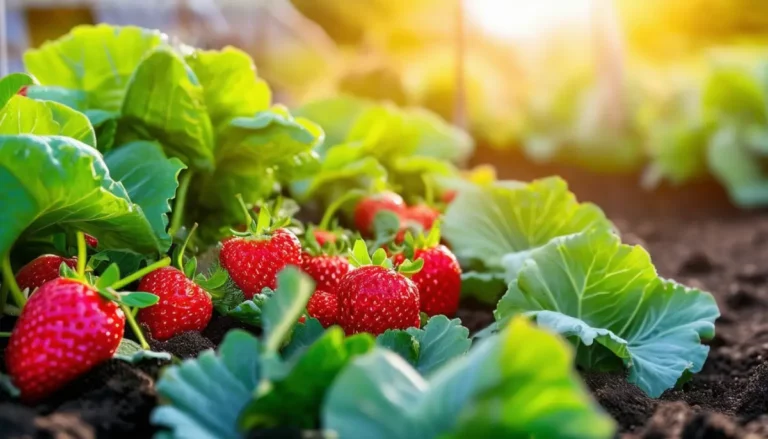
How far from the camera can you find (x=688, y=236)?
4539mm

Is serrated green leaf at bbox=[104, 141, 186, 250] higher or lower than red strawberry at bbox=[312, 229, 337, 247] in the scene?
higher

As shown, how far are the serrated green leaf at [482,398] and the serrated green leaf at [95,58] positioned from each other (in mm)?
1420

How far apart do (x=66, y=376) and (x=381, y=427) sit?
589 millimetres

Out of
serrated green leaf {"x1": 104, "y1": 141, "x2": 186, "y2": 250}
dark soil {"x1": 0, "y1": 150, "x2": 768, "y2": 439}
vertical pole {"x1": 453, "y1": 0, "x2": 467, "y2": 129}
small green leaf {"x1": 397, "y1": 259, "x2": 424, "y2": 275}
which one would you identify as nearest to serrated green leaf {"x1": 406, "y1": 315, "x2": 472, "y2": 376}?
small green leaf {"x1": 397, "y1": 259, "x2": 424, "y2": 275}

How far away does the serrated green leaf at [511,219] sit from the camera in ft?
7.92

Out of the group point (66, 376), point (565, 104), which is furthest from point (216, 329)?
point (565, 104)

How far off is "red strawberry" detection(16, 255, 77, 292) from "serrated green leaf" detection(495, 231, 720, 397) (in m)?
0.93

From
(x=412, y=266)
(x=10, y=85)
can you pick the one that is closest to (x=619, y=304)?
(x=412, y=266)

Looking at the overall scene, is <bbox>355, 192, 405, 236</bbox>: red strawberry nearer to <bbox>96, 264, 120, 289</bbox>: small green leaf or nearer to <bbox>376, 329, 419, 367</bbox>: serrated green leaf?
<bbox>376, 329, 419, 367</bbox>: serrated green leaf

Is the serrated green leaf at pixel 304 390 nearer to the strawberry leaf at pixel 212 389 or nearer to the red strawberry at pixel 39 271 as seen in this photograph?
the strawberry leaf at pixel 212 389

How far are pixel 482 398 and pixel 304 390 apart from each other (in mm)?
289

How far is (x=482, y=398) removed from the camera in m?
1.02

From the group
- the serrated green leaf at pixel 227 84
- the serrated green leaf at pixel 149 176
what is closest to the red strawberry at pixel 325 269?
the serrated green leaf at pixel 149 176

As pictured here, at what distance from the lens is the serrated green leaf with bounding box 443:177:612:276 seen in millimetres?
2414
